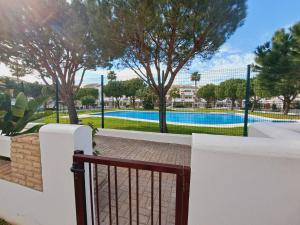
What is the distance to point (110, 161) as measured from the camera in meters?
1.80

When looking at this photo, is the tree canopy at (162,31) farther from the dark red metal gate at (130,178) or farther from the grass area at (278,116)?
the dark red metal gate at (130,178)

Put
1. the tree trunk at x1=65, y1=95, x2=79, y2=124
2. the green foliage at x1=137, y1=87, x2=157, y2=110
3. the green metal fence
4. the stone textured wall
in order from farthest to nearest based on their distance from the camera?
the tree trunk at x1=65, y1=95, x2=79, y2=124, the green foliage at x1=137, y1=87, x2=157, y2=110, the green metal fence, the stone textured wall

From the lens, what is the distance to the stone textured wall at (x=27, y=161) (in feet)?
7.35

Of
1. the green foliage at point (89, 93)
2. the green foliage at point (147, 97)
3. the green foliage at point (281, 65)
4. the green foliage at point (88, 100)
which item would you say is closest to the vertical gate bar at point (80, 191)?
the green foliage at point (281, 65)

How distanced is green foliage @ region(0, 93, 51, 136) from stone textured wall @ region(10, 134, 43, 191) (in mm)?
1178

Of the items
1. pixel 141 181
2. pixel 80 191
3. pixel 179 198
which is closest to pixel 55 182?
pixel 80 191

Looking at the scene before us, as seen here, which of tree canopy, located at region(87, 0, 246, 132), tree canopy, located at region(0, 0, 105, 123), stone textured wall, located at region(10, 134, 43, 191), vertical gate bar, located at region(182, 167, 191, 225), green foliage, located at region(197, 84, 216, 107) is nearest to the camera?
vertical gate bar, located at region(182, 167, 191, 225)

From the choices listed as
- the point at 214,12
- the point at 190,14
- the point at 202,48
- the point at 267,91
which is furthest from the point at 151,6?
the point at 267,91

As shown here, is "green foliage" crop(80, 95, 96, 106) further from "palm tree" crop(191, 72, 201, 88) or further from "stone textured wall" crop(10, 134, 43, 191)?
"stone textured wall" crop(10, 134, 43, 191)

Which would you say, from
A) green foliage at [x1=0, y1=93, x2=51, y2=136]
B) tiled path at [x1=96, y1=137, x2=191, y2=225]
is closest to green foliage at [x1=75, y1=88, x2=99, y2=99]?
tiled path at [x1=96, y1=137, x2=191, y2=225]

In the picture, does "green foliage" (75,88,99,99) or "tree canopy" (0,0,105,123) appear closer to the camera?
"tree canopy" (0,0,105,123)

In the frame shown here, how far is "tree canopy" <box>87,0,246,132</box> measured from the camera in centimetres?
612

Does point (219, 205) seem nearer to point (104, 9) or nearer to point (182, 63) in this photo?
point (182, 63)

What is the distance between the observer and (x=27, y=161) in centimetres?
233
